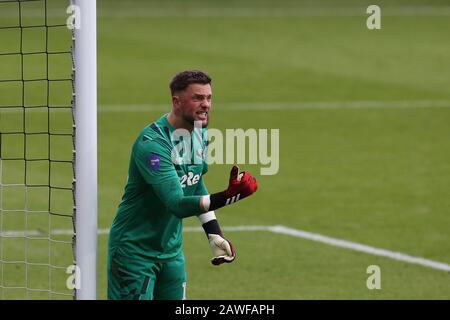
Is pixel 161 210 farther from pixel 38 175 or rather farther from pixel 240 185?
pixel 38 175

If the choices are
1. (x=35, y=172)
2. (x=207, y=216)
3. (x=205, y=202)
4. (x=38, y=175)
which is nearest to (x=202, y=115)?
(x=205, y=202)

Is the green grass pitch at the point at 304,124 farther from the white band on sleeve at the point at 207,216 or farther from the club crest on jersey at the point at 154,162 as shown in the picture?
the club crest on jersey at the point at 154,162

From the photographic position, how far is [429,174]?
17.7 meters

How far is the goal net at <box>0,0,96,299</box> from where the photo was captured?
10.6m

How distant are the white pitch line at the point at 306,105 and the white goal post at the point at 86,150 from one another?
1327 cm

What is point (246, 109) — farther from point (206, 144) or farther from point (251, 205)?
point (206, 144)

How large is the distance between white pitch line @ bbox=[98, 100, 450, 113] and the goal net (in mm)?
1198

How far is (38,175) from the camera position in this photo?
17.2 metres

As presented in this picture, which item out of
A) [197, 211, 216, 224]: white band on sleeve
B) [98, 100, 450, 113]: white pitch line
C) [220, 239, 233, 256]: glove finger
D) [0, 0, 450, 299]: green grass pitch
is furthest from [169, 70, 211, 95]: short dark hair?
[98, 100, 450, 113]: white pitch line

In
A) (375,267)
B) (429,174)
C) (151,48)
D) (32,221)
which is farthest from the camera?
(151,48)

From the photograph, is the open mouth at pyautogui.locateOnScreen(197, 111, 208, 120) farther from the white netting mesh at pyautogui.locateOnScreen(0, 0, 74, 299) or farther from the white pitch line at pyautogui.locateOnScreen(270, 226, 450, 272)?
the white pitch line at pyautogui.locateOnScreen(270, 226, 450, 272)
